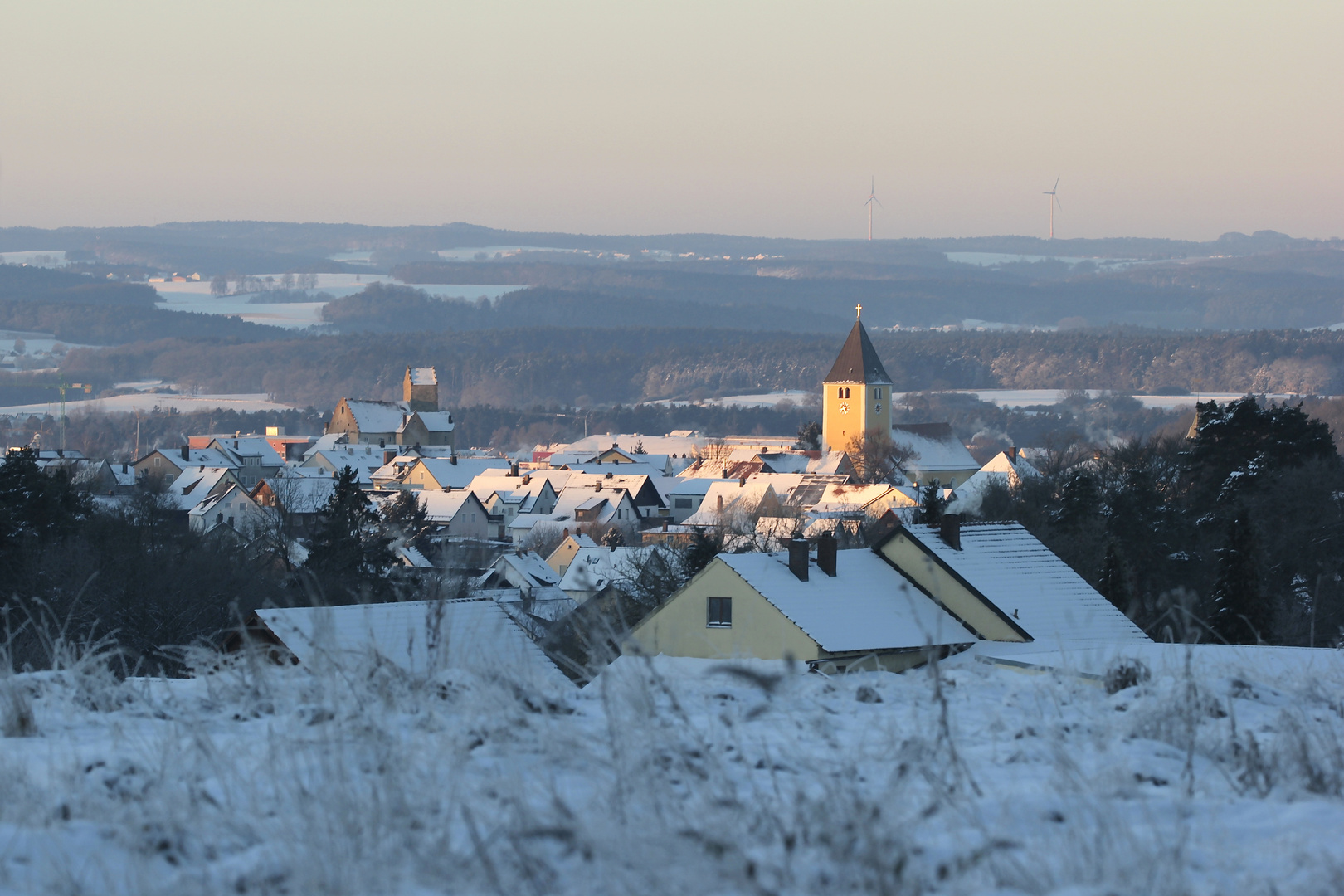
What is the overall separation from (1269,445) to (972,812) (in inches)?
1570

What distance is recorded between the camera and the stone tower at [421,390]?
17412 cm

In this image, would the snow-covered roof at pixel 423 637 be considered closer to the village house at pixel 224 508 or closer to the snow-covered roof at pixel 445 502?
the village house at pixel 224 508

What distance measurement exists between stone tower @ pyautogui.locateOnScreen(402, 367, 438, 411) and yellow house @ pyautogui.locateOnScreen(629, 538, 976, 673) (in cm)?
15218

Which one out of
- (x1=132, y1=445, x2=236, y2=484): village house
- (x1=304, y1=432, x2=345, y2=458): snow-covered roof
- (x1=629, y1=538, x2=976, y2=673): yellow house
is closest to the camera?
(x1=629, y1=538, x2=976, y2=673): yellow house

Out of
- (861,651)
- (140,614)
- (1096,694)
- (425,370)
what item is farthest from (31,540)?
(425,370)

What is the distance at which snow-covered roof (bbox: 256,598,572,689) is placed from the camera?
720 centimetres

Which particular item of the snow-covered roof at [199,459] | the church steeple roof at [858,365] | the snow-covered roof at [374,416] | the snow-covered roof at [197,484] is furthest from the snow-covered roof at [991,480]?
the snow-covered roof at [374,416]

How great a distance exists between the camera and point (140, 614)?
30719mm

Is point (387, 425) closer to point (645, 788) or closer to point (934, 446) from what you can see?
point (934, 446)

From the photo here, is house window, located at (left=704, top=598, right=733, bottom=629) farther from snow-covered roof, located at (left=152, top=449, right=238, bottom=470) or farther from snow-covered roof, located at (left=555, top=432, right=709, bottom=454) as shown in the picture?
snow-covered roof, located at (left=555, top=432, right=709, bottom=454)

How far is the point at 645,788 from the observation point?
5.15m

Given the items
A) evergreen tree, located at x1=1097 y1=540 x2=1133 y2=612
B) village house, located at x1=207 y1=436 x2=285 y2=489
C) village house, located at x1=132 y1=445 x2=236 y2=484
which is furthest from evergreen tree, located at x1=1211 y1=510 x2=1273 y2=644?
village house, located at x1=207 y1=436 x2=285 y2=489

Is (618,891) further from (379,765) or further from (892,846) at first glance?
(379,765)

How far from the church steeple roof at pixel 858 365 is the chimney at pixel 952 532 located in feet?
335
